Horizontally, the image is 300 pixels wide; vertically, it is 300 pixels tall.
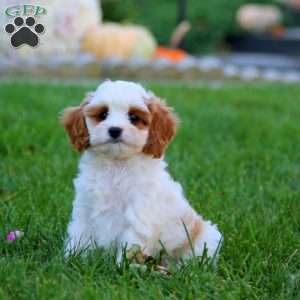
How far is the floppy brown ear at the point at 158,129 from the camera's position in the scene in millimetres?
3385

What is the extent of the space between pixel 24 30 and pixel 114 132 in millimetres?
1391

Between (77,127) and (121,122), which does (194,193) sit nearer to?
(77,127)

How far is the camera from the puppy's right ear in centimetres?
342

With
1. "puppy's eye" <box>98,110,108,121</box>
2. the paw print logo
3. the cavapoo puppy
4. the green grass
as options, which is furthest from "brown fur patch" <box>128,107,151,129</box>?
the paw print logo

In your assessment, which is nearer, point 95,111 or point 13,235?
point 95,111

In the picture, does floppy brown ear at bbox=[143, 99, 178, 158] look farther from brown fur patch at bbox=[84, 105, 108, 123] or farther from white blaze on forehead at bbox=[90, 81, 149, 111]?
brown fur patch at bbox=[84, 105, 108, 123]

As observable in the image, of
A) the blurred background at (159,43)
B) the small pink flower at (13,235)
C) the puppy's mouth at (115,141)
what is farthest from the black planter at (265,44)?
the puppy's mouth at (115,141)

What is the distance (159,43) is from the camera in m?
14.5

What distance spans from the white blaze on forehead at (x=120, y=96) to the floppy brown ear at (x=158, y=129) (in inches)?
3.0

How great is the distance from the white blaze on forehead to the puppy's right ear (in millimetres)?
117

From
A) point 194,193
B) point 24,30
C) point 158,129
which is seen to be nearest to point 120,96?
point 158,129

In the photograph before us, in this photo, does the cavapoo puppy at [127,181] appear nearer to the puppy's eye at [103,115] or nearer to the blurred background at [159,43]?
the puppy's eye at [103,115]

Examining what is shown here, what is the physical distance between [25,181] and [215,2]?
11143 mm

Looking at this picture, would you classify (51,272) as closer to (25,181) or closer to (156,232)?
(156,232)
